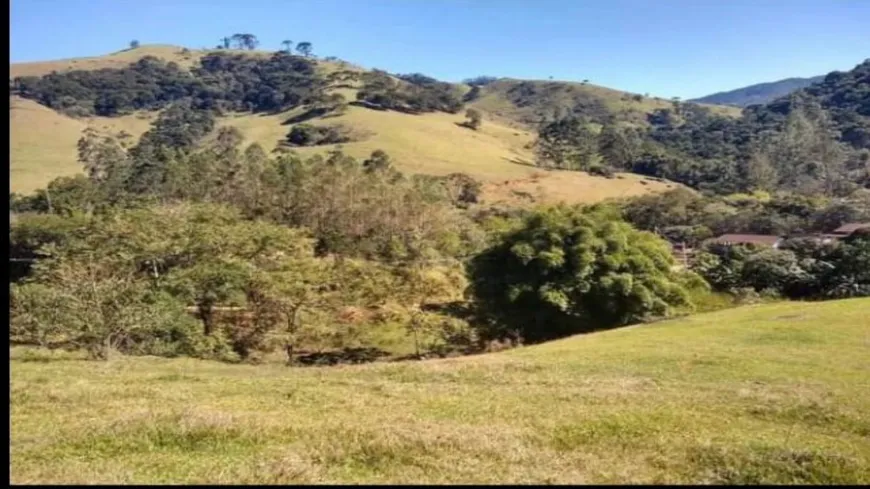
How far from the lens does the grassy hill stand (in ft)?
304

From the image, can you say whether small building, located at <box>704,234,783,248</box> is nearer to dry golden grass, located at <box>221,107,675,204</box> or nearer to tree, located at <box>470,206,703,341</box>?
dry golden grass, located at <box>221,107,675,204</box>

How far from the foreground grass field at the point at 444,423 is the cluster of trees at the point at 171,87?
444 feet

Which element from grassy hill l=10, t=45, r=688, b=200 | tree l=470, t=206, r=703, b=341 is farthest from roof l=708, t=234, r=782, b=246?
tree l=470, t=206, r=703, b=341

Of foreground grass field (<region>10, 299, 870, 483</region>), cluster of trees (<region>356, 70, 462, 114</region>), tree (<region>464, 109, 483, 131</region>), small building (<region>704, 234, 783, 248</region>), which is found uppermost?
cluster of trees (<region>356, 70, 462, 114</region>)

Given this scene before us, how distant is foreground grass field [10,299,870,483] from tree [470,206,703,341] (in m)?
12.9

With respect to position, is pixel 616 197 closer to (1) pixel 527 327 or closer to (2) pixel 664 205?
(2) pixel 664 205

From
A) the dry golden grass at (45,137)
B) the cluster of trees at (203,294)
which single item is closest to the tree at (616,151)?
the dry golden grass at (45,137)

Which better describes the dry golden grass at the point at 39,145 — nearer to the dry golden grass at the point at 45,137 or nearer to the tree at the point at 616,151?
the dry golden grass at the point at 45,137

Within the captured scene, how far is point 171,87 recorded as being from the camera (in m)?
174

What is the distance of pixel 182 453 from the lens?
999 cm

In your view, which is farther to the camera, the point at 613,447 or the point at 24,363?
the point at 24,363

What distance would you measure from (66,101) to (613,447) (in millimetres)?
155681

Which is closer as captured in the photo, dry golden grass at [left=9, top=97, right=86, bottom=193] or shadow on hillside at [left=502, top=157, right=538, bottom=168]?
dry golden grass at [left=9, top=97, right=86, bottom=193]

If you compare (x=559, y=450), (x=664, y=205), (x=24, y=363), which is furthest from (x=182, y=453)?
(x=664, y=205)
